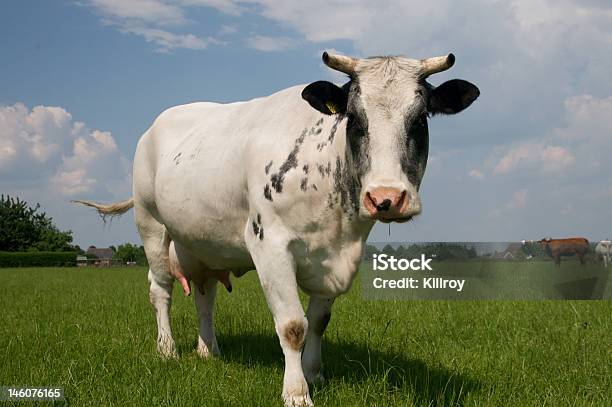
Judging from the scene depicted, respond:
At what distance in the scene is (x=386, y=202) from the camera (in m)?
3.92

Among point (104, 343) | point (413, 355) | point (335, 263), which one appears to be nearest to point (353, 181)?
point (335, 263)

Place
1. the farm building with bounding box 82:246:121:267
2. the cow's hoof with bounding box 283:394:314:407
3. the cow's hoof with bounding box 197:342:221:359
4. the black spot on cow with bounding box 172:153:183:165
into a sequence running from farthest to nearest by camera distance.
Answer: the farm building with bounding box 82:246:121:267 < the cow's hoof with bounding box 197:342:221:359 < the black spot on cow with bounding box 172:153:183:165 < the cow's hoof with bounding box 283:394:314:407

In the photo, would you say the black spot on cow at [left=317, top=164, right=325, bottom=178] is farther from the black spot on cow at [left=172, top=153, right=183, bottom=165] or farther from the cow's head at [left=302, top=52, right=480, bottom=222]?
the black spot on cow at [left=172, top=153, right=183, bottom=165]

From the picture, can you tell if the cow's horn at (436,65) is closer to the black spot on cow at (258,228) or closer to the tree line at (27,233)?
the black spot on cow at (258,228)

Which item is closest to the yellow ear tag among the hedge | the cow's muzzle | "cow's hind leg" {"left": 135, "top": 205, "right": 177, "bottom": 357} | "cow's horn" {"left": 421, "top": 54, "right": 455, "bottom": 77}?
"cow's horn" {"left": 421, "top": 54, "right": 455, "bottom": 77}

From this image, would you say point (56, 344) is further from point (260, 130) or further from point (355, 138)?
point (355, 138)

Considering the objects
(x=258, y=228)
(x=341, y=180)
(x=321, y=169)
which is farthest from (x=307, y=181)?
(x=258, y=228)

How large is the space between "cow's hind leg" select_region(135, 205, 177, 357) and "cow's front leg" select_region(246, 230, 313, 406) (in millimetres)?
2728

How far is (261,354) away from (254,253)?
2.26 m

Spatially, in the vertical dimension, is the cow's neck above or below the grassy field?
above

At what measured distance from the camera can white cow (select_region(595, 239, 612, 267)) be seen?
862 inches

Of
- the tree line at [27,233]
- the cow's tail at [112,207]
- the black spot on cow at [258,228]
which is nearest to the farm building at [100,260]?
the tree line at [27,233]

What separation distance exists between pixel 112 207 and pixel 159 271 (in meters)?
1.74

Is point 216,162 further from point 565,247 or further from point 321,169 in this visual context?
point 565,247
